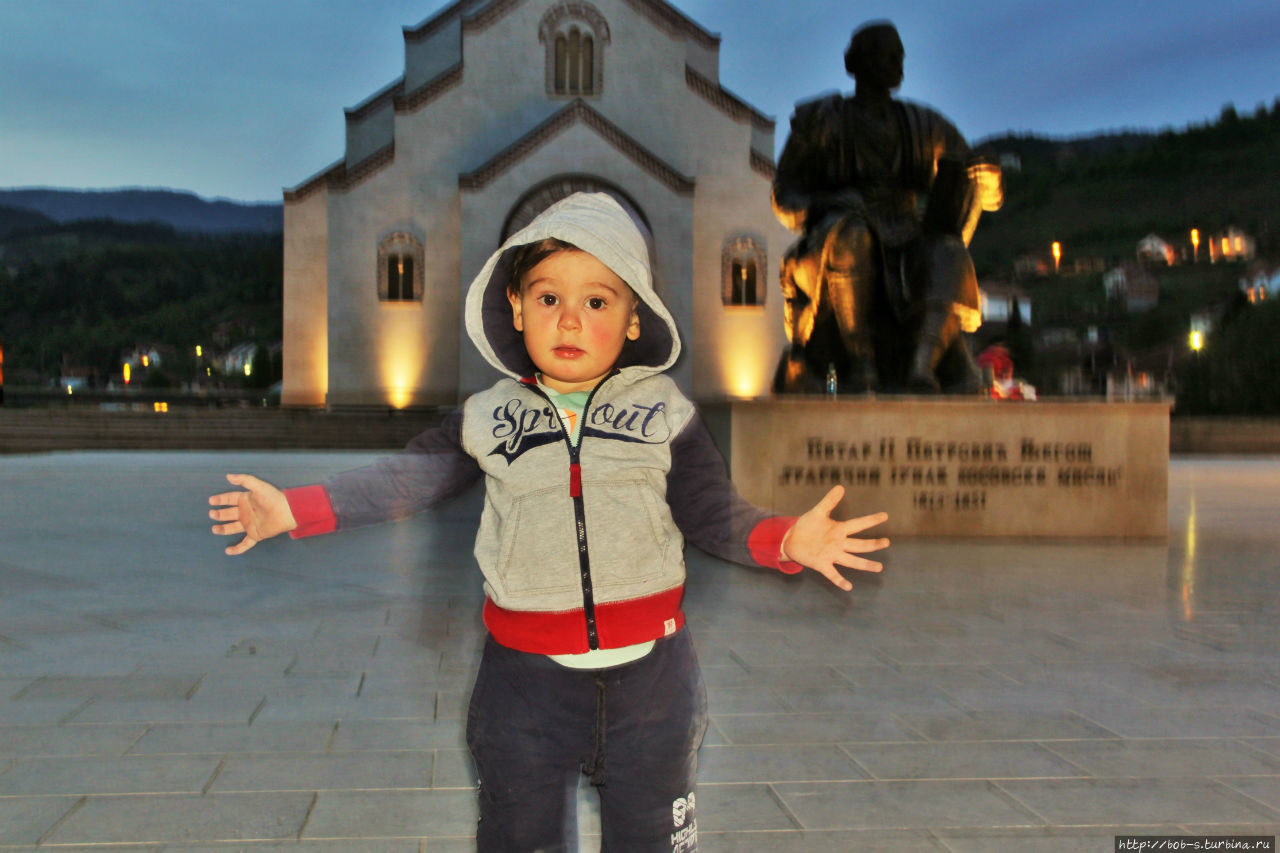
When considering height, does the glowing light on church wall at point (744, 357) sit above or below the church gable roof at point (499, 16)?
below

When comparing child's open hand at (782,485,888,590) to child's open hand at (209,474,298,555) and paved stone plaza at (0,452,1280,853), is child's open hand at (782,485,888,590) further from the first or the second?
paved stone plaza at (0,452,1280,853)

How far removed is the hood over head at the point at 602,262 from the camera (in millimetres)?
2379

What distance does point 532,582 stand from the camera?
2391 mm

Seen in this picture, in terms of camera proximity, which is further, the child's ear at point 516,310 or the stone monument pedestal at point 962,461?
the stone monument pedestal at point 962,461

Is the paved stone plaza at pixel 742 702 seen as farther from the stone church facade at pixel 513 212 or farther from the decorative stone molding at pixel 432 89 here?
the decorative stone molding at pixel 432 89

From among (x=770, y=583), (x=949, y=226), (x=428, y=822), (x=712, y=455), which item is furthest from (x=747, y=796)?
(x=949, y=226)

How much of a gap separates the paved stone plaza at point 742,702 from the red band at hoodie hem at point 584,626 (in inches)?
47.4

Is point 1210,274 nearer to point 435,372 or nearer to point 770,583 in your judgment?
point 435,372

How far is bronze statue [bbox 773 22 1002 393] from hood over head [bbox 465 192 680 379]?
7559 mm

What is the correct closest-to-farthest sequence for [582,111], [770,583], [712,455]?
1. [712,455]
2. [770,583]
3. [582,111]

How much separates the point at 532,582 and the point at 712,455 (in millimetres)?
497

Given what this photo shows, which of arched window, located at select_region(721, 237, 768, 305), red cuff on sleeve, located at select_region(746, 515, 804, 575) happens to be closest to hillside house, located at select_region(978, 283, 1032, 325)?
arched window, located at select_region(721, 237, 768, 305)

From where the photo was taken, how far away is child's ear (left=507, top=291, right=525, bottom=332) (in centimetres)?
264

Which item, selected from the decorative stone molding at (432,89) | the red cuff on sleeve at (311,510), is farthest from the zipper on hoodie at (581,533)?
the decorative stone molding at (432,89)
